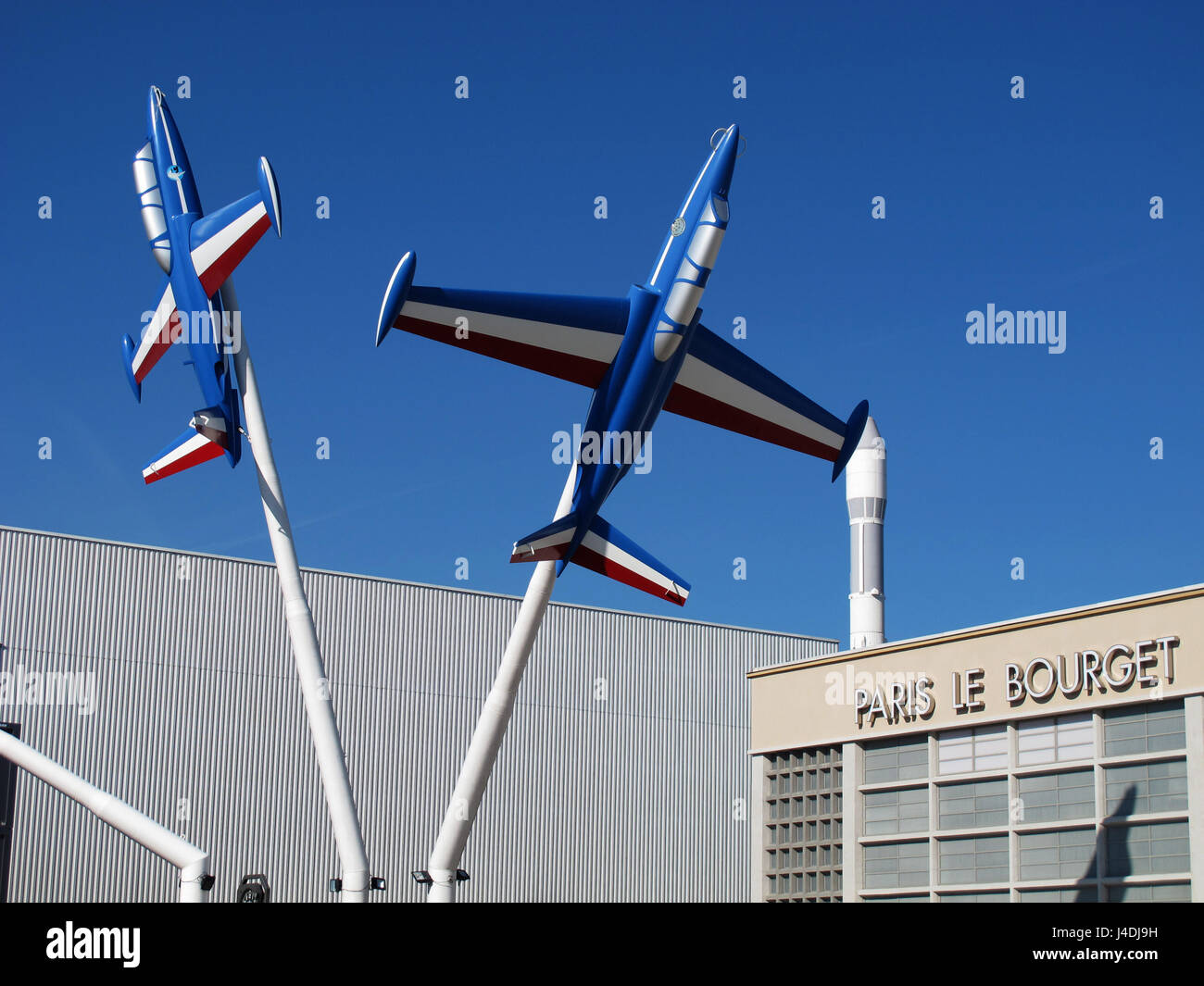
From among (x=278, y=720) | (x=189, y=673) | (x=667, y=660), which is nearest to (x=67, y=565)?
(x=189, y=673)

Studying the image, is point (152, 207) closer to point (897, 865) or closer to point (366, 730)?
point (897, 865)

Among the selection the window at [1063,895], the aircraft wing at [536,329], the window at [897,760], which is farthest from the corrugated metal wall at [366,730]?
the aircraft wing at [536,329]

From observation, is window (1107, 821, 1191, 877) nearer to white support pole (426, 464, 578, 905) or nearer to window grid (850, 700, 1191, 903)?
window grid (850, 700, 1191, 903)

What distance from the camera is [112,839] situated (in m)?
38.4

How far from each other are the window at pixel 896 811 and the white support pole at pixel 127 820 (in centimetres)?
1662

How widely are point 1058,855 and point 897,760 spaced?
498cm

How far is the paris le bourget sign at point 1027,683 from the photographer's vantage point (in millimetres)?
28172

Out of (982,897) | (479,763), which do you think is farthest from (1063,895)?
(479,763)

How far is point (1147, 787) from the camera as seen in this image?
91.7 ft

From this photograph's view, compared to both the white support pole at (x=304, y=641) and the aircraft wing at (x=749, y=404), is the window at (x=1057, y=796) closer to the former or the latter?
the aircraft wing at (x=749, y=404)

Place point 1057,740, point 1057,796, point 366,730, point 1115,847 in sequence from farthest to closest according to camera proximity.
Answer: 1. point 366,730
2. point 1057,740
3. point 1057,796
4. point 1115,847

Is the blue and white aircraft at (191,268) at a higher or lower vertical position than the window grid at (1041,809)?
higher

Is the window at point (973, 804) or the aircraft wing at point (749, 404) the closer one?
the aircraft wing at point (749, 404)
